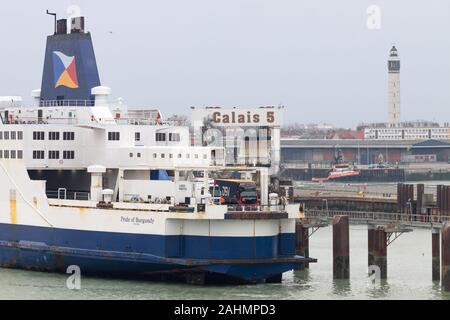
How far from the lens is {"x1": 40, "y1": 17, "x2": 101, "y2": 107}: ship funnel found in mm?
49094

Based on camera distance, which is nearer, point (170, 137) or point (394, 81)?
point (170, 137)

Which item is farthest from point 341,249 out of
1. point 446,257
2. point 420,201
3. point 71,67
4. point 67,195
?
point 420,201

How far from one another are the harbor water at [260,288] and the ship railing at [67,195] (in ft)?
8.82

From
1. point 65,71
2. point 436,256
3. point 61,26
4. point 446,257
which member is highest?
point 61,26

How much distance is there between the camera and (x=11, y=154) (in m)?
46.0

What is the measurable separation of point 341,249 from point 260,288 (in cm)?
338

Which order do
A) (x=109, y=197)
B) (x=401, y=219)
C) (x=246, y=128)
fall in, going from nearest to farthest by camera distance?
(x=109, y=197) < (x=401, y=219) < (x=246, y=128)

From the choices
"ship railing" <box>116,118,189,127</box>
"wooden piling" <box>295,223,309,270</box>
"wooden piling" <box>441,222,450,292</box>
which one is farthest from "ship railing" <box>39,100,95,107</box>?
"wooden piling" <box>441,222,450,292</box>

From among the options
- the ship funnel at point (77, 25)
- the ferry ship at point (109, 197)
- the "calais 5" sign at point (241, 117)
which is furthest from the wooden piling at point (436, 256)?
the ship funnel at point (77, 25)

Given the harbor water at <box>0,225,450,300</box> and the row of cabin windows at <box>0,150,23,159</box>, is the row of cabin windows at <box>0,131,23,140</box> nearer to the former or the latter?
the row of cabin windows at <box>0,150,23,159</box>

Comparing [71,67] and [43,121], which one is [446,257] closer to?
[43,121]

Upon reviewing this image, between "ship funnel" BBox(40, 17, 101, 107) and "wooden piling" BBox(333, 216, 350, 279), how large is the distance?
1104 cm
